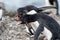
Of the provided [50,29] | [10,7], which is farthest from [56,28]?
[10,7]

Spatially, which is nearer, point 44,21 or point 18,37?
point 44,21

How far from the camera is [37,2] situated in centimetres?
345

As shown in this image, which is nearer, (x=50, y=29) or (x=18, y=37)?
(x=50, y=29)

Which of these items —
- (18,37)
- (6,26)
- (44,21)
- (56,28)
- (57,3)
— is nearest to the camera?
(56,28)

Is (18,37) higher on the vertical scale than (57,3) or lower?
lower

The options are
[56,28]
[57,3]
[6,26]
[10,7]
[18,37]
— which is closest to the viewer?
[56,28]

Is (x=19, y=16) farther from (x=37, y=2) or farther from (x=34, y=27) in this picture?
(x=37, y=2)

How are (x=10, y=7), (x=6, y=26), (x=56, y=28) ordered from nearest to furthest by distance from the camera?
(x=56, y=28), (x=6, y=26), (x=10, y=7)

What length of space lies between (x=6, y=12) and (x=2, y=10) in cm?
11

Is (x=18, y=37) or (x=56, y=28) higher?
(x=56, y=28)

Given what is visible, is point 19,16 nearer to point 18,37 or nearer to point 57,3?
point 18,37

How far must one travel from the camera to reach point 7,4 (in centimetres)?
356

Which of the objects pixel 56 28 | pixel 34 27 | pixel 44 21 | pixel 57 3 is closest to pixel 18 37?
pixel 34 27

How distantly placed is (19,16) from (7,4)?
2.63ft
